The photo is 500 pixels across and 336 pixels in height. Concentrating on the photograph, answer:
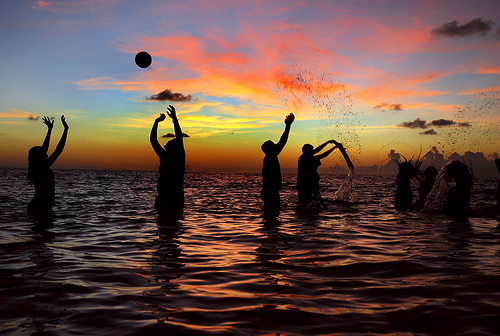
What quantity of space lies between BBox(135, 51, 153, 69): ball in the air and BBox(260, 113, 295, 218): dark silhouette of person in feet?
15.3

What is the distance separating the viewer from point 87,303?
3732mm

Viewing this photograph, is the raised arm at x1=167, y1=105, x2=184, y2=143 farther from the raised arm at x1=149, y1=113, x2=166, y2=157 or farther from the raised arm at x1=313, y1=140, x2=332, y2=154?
the raised arm at x1=313, y1=140, x2=332, y2=154

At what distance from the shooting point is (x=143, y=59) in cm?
1189

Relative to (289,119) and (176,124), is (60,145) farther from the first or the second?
(289,119)

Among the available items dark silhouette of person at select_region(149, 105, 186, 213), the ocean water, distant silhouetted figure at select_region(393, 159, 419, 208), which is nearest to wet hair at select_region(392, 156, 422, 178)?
distant silhouetted figure at select_region(393, 159, 419, 208)

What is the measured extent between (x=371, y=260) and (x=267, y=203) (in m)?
5.80

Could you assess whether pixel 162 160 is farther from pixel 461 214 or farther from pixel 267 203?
pixel 461 214

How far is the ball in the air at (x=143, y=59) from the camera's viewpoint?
11735 millimetres

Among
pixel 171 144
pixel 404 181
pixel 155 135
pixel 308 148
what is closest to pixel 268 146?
pixel 308 148

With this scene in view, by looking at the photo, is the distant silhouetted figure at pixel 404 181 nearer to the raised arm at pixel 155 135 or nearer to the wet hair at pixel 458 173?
the wet hair at pixel 458 173

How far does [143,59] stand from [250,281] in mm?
9486

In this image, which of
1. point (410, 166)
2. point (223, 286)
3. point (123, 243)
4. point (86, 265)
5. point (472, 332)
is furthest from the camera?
point (410, 166)

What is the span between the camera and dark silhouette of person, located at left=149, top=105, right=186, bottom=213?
29.9 ft

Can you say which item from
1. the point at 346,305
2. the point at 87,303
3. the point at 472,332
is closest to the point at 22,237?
the point at 87,303
